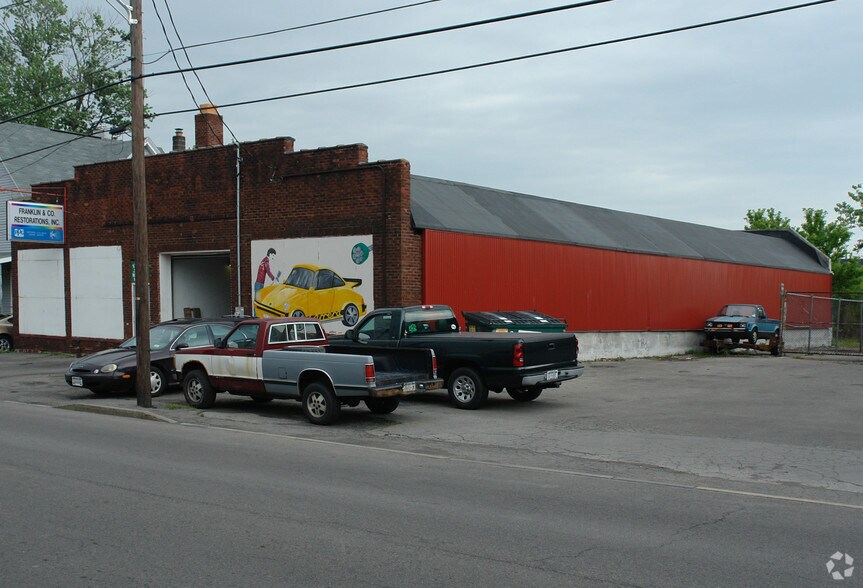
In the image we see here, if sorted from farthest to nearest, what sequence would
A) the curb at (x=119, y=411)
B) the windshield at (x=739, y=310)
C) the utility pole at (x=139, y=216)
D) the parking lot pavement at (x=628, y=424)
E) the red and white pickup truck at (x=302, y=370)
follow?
1. the windshield at (x=739, y=310)
2. the utility pole at (x=139, y=216)
3. the curb at (x=119, y=411)
4. the red and white pickup truck at (x=302, y=370)
5. the parking lot pavement at (x=628, y=424)

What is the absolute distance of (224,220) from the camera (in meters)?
24.2

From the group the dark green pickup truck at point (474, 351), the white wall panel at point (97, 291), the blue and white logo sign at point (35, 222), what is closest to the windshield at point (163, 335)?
the dark green pickup truck at point (474, 351)

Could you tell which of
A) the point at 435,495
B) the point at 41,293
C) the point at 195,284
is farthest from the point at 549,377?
the point at 41,293

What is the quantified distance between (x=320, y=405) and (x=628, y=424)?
519 cm

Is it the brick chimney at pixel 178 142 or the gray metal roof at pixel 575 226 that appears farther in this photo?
the brick chimney at pixel 178 142

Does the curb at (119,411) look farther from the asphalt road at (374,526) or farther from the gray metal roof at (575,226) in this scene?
the gray metal roof at (575,226)

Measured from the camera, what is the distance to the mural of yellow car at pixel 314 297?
21.5m

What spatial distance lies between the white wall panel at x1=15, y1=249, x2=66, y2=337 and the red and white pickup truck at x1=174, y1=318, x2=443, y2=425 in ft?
51.5

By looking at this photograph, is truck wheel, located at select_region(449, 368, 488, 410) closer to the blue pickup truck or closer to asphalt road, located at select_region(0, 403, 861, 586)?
asphalt road, located at select_region(0, 403, 861, 586)

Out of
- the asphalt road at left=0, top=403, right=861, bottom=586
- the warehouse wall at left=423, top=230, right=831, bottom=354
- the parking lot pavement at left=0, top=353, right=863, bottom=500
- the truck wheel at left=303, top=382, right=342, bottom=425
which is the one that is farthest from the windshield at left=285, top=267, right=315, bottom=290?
the asphalt road at left=0, top=403, right=861, bottom=586

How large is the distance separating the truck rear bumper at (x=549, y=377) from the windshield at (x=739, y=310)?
19203 mm

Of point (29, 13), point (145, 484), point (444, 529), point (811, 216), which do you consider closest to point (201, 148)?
point (145, 484)

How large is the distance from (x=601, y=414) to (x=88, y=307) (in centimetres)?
2016

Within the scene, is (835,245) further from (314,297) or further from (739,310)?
(314,297)
